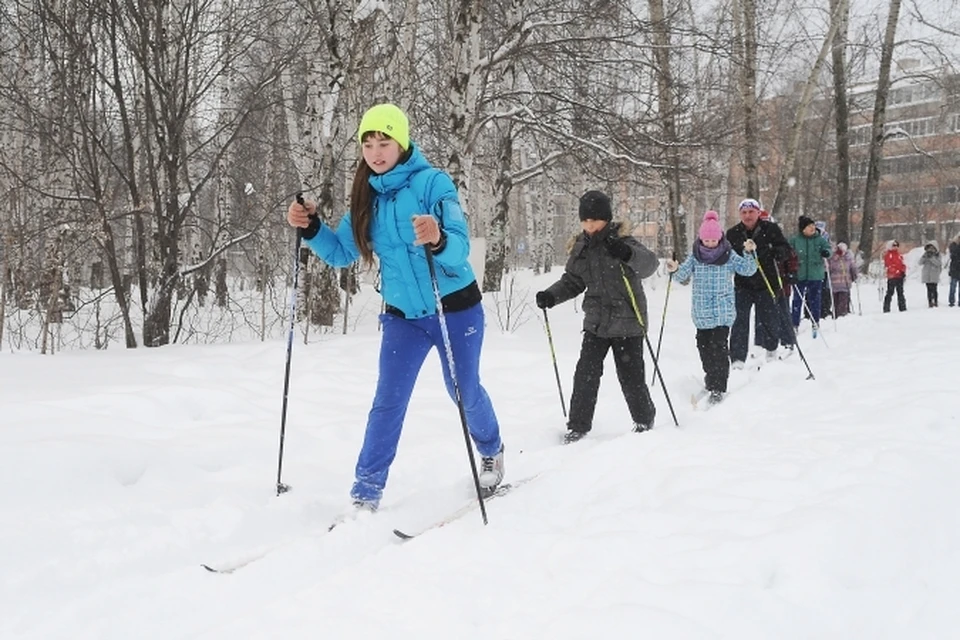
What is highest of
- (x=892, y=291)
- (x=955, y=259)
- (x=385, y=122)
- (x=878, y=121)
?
(x=878, y=121)

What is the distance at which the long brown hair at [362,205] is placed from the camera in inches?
130

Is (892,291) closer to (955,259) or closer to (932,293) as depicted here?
(932,293)

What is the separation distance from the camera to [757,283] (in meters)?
7.67

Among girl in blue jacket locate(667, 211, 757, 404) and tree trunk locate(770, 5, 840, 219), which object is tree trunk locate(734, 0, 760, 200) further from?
girl in blue jacket locate(667, 211, 757, 404)

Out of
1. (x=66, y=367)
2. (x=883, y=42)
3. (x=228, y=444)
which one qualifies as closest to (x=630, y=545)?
(x=228, y=444)

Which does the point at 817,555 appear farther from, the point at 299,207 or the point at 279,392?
the point at 279,392

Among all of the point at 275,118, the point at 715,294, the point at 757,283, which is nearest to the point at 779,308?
the point at 757,283

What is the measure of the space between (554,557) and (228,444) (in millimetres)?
2424

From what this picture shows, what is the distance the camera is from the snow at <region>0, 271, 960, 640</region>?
227cm

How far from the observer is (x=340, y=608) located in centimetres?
232

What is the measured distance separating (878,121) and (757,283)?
53.5 feet

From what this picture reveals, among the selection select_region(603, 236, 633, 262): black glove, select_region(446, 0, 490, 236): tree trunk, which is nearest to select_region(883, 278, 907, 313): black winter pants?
select_region(446, 0, 490, 236): tree trunk

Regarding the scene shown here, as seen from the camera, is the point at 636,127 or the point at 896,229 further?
the point at 896,229

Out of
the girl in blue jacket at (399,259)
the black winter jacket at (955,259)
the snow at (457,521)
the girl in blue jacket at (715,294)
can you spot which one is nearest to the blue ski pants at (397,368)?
the girl in blue jacket at (399,259)
